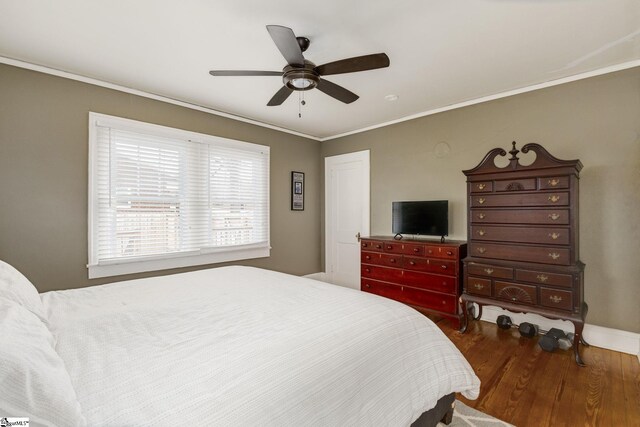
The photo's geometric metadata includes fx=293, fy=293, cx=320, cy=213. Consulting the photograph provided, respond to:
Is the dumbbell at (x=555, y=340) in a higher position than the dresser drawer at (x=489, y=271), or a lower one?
lower

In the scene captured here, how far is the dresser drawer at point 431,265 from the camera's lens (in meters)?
3.17

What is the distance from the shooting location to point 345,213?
486 centimetres

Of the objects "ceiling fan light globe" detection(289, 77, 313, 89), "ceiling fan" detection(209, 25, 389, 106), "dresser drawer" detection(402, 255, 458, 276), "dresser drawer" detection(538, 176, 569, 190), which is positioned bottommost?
"dresser drawer" detection(402, 255, 458, 276)

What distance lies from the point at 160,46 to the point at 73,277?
2.27 metres

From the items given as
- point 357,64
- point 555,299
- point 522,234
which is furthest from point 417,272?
point 357,64

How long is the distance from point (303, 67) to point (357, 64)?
0.38 m

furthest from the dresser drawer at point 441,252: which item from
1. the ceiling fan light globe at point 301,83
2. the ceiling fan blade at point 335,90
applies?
the ceiling fan light globe at point 301,83

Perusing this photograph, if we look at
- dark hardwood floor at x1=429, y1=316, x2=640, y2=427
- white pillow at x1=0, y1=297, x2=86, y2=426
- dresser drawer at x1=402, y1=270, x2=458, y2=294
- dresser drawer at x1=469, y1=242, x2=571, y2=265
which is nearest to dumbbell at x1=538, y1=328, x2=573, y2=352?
dark hardwood floor at x1=429, y1=316, x2=640, y2=427

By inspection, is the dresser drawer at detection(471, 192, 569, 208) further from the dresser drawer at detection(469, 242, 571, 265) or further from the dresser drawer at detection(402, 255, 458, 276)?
the dresser drawer at detection(402, 255, 458, 276)

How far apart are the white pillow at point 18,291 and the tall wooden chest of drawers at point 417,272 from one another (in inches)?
124

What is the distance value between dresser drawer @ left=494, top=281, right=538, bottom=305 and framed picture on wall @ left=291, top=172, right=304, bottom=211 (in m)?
2.98

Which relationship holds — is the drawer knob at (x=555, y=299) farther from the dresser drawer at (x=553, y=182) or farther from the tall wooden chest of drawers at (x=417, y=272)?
the dresser drawer at (x=553, y=182)

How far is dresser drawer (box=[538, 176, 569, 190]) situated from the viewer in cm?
250

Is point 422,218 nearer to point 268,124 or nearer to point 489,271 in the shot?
point 489,271
